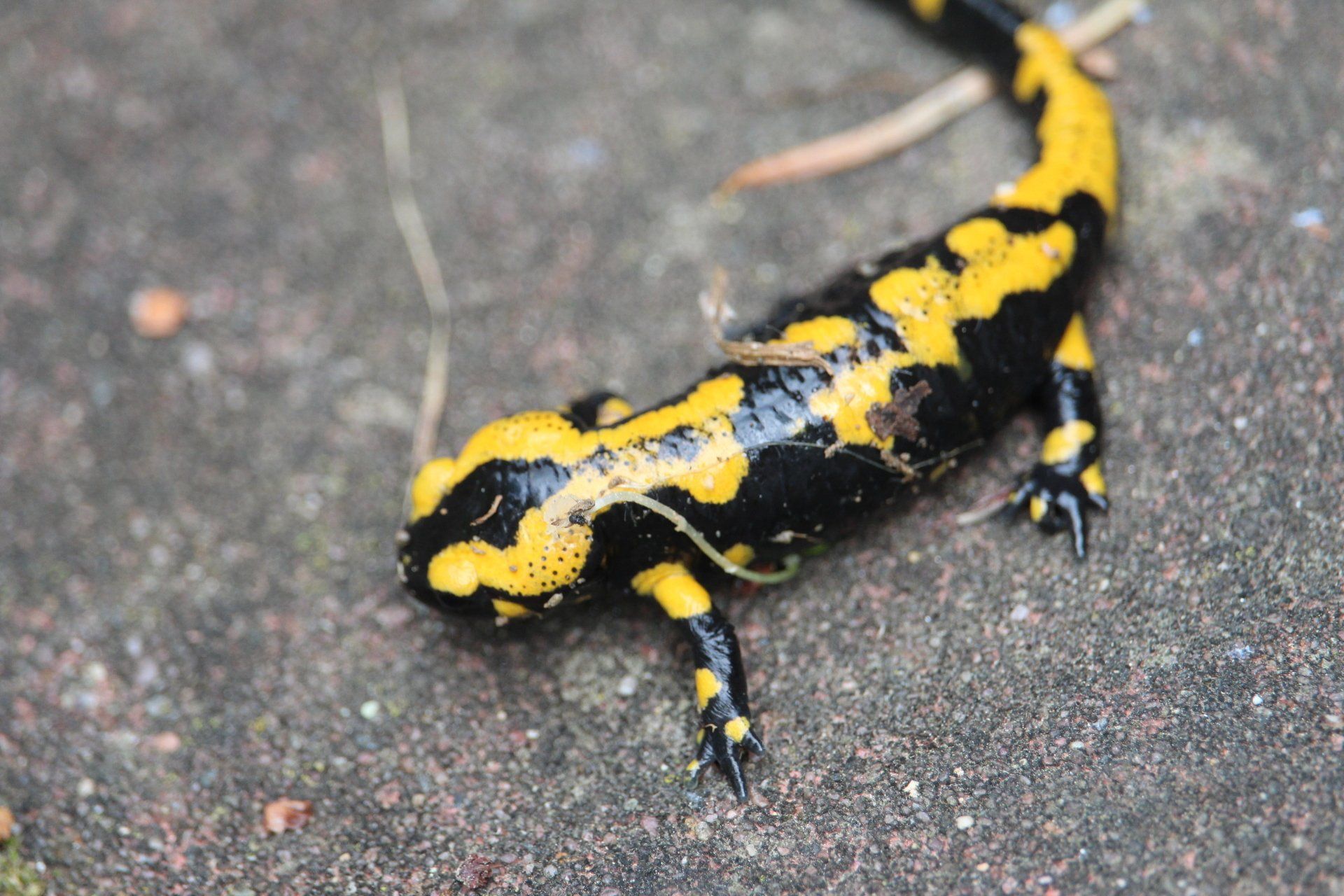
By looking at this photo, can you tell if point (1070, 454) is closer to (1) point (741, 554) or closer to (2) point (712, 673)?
(1) point (741, 554)

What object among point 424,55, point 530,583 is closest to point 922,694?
point 530,583

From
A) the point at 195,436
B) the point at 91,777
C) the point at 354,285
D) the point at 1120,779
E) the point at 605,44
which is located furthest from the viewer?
the point at 605,44

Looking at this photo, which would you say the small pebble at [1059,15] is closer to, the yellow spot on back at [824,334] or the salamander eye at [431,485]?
the yellow spot on back at [824,334]

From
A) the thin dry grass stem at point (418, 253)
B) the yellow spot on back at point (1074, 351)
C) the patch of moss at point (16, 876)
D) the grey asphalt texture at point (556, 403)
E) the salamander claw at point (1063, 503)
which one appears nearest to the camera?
the grey asphalt texture at point (556, 403)

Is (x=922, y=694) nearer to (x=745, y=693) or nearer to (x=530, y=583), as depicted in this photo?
(x=745, y=693)

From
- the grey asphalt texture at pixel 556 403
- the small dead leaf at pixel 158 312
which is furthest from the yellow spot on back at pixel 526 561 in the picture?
the small dead leaf at pixel 158 312

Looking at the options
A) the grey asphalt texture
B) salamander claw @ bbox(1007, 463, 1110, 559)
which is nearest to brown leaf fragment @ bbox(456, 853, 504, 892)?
the grey asphalt texture

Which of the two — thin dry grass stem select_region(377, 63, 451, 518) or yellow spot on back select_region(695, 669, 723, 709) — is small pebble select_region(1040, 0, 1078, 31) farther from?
yellow spot on back select_region(695, 669, 723, 709)

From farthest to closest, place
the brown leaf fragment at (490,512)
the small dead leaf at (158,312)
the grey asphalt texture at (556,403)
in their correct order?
the small dead leaf at (158,312), the brown leaf fragment at (490,512), the grey asphalt texture at (556,403)
